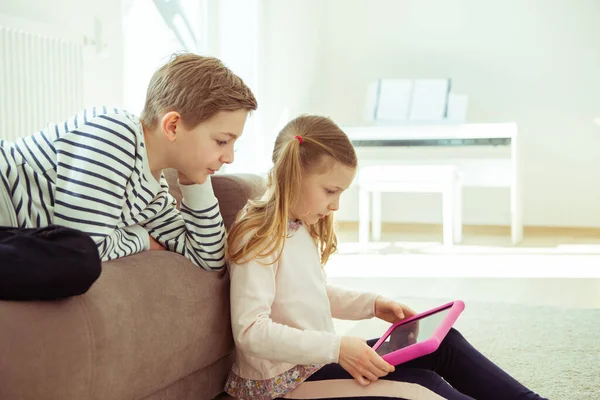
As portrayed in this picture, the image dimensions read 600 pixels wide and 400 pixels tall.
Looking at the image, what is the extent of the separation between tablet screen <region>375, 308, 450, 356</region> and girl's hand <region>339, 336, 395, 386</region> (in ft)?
0.33

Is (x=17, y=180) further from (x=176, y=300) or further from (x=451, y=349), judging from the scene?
(x=451, y=349)

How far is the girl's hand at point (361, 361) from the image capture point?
1173 mm

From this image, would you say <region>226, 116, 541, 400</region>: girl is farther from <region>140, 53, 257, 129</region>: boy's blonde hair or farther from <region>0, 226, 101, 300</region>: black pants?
<region>0, 226, 101, 300</region>: black pants

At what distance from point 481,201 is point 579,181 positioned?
688 millimetres

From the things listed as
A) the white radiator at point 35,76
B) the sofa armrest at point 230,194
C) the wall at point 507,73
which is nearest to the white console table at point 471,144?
the wall at point 507,73

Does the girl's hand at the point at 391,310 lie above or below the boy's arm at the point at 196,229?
below

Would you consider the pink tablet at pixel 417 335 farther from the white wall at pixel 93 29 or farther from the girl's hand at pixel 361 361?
the white wall at pixel 93 29

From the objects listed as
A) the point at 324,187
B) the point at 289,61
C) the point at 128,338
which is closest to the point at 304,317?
the point at 324,187

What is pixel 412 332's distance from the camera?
133 centimetres

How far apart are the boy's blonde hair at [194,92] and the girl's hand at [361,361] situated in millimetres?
456

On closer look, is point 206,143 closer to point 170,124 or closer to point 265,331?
point 170,124

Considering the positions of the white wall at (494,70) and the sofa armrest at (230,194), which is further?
the white wall at (494,70)

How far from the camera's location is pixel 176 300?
121 centimetres

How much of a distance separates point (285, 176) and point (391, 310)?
0.35 m
